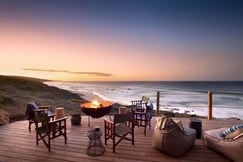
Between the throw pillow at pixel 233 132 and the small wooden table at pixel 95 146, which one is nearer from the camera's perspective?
the throw pillow at pixel 233 132

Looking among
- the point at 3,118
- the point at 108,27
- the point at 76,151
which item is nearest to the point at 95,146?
the point at 76,151

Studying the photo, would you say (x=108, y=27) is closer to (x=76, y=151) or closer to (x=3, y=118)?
(x=3, y=118)

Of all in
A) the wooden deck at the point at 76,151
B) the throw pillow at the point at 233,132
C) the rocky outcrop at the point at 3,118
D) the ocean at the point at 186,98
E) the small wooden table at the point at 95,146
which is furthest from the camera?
the ocean at the point at 186,98

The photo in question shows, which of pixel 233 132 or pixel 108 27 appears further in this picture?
pixel 108 27

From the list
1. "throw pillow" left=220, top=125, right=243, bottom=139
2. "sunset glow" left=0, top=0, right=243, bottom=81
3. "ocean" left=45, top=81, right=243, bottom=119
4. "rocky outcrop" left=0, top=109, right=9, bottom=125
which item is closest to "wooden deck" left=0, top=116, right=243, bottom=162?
"throw pillow" left=220, top=125, right=243, bottom=139

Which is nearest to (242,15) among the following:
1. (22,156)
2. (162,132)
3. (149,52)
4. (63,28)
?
(149,52)

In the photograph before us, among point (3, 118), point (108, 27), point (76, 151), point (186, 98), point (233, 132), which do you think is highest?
point (108, 27)

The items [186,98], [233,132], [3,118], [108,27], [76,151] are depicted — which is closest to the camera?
[233,132]

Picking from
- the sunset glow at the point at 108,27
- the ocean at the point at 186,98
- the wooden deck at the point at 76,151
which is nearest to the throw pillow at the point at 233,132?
the wooden deck at the point at 76,151

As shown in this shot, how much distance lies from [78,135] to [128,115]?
60.8 inches

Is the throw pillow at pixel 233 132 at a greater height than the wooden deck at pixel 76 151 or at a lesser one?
greater

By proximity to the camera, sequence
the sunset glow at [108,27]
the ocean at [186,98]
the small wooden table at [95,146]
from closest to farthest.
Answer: the small wooden table at [95,146] < the sunset glow at [108,27] < the ocean at [186,98]

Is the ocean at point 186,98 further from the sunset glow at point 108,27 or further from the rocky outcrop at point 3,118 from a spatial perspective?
the rocky outcrop at point 3,118

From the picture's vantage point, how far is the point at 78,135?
12.2ft
